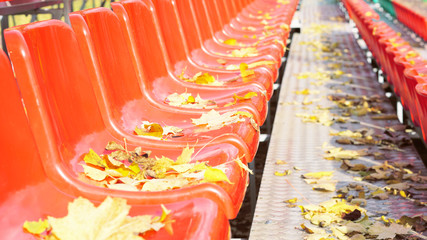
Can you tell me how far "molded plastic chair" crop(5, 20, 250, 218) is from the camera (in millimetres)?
1099

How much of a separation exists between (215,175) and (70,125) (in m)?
0.37

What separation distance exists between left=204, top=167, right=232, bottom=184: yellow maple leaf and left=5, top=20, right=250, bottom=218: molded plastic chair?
0.08ft

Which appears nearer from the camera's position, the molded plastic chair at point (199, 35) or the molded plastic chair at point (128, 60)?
the molded plastic chair at point (128, 60)

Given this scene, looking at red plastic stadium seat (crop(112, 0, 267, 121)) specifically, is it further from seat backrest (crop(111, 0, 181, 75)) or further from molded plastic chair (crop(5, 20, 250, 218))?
molded plastic chair (crop(5, 20, 250, 218))

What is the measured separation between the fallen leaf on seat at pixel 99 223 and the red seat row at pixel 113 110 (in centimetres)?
3

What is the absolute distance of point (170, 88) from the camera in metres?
2.20

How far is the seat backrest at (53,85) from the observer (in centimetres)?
111

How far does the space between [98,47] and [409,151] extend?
6.34 ft

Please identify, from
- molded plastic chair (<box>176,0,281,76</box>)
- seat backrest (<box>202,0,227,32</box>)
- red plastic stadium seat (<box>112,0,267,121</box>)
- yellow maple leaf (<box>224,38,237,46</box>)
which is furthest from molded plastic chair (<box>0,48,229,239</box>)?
yellow maple leaf (<box>224,38,237,46</box>)

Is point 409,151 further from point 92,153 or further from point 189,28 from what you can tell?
point 92,153

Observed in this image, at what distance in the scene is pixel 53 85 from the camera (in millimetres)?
1258

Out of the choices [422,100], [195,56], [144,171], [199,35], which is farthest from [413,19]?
[144,171]

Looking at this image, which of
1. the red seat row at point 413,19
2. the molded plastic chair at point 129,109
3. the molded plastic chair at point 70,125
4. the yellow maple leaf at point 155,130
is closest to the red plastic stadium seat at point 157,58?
the molded plastic chair at point 129,109

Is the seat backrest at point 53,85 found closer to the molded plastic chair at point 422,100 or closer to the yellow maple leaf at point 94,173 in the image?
the yellow maple leaf at point 94,173
